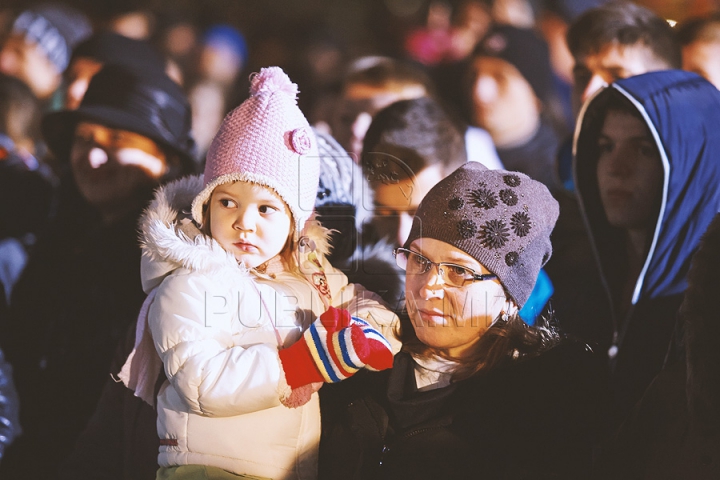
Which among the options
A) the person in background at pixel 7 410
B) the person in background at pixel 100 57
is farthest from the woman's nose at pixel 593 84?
the person in background at pixel 7 410

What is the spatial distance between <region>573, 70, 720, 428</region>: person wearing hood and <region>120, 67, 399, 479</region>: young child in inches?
32.9

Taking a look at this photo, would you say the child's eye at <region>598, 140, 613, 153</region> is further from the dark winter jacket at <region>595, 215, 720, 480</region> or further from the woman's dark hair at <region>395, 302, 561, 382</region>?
the woman's dark hair at <region>395, 302, 561, 382</region>

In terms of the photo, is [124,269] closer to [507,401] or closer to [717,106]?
[507,401]

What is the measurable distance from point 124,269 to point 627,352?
5.79 ft

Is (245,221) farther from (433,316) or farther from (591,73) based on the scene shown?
(591,73)

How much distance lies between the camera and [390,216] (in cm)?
229

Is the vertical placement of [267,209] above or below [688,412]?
above

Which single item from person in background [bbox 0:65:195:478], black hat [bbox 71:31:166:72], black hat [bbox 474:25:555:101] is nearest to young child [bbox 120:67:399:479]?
person in background [bbox 0:65:195:478]

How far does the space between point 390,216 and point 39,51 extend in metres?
5.22

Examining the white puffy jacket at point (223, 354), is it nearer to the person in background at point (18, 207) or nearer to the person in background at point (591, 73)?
the person in background at point (591, 73)

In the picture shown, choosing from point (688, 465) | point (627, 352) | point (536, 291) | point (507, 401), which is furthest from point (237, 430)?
point (627, 352)

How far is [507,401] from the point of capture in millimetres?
1709

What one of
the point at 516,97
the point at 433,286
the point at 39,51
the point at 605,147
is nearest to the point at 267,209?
the point at 433,286

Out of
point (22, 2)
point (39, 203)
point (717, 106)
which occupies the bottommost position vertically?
point (39, 203)
